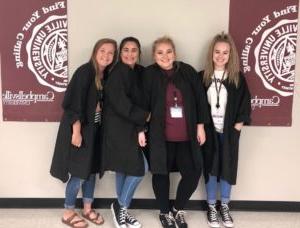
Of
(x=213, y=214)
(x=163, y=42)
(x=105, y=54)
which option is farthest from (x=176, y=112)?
(x=213, y=214)

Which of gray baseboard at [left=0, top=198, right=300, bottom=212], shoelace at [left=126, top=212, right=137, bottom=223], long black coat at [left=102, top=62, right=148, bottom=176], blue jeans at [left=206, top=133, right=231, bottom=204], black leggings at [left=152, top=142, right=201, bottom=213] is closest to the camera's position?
long black coat at [left=102, top=62, right=148, bottom=176]

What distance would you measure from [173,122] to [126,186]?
22.6 inches

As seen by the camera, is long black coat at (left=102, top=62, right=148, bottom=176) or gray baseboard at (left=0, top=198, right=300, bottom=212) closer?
long black coat at (left=102, top=62, right=148, bottom=176)

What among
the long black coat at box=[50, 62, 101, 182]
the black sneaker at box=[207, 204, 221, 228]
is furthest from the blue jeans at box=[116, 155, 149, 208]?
the black sneaker at box=[207, 204, 221, 228]

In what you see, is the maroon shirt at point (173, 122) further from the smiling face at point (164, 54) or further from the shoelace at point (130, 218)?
the shoelace at point (130, 218)

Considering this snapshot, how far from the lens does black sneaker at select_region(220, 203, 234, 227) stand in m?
3.15

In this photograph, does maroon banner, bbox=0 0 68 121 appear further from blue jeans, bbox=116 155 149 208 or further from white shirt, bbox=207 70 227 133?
white shirt, bbox=207 70 227 133

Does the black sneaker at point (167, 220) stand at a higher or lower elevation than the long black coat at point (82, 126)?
lower

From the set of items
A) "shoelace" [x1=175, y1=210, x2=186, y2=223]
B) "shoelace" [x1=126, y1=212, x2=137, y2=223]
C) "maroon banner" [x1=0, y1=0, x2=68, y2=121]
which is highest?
"maroon banner" [x1=0, y1=0, x2=68, y2=121]

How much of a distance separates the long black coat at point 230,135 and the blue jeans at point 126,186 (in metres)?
0.49

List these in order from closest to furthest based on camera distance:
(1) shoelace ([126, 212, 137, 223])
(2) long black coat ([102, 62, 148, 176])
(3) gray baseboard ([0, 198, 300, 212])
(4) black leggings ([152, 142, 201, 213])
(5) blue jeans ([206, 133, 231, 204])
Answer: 1. (2) long black coat ([102, 62, 148, 176])
2. (4) black leggings ([152, 142, 201, 213])
3. (1) shoelace ([126, 212, 137, 223])
4. (5) blue jeans ([206, 133, 231, 204])
5. (3) gray baseboard ([0, 198, 300, 212])

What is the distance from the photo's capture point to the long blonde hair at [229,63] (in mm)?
3053

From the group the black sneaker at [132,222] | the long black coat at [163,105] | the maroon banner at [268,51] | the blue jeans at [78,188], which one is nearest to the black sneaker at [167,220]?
the black sneaker at [132,222]

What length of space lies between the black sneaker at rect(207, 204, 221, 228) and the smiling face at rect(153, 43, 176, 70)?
113 cm
